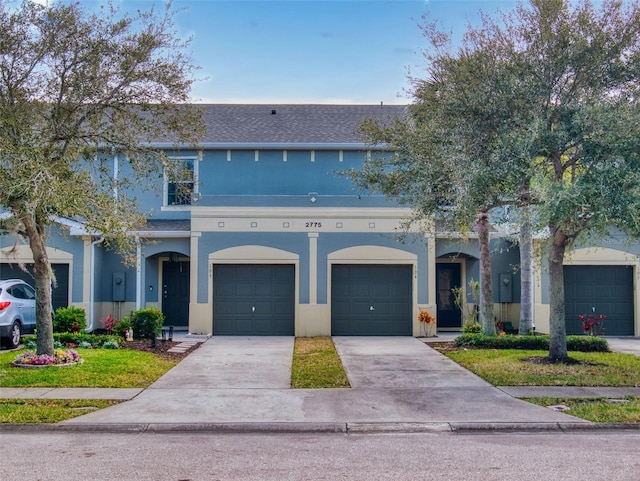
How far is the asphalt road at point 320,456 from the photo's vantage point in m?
6.00

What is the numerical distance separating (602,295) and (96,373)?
15.1 meters

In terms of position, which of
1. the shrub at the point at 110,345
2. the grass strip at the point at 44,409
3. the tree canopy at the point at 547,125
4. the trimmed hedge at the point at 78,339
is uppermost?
the tree canopy at the point at 547,125

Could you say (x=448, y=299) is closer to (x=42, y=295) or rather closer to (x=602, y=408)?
(x=602, y=408)

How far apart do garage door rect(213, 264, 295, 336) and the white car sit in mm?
5034

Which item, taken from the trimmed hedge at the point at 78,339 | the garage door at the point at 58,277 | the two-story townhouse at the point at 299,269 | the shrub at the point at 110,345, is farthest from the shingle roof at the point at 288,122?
the shrub at the point at 110,345

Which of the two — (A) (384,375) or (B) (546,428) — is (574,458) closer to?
(B) (546,428)

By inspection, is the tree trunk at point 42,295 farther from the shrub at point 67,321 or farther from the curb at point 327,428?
the curb at point 327,428

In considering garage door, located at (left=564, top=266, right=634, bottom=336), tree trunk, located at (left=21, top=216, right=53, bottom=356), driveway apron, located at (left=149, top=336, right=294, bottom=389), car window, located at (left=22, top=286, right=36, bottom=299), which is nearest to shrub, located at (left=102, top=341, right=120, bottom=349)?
driveway apron, located at (left=149, top=336, right=294, bottom=389)

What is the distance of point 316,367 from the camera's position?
12.3 meters

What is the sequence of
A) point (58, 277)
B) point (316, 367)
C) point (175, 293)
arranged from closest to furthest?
A: point (316, 367) < point (58, 277) < point (175, 293)

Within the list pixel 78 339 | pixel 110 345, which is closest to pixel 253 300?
pixel 110 345

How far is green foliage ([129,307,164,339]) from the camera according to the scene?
53.0 feet

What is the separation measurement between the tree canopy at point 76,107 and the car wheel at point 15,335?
344cm

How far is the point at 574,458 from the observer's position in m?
6.61
